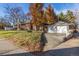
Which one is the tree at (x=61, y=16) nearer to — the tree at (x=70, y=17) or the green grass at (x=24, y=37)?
the tree at (x=70, y=17)

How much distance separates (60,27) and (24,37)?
0.50 meters

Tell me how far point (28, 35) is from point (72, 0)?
746mm

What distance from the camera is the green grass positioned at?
4.12 meters

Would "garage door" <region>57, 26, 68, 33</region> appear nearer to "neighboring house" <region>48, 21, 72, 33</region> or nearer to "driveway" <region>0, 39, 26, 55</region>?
"neighboring house" <region>48, 21, 72, 33</region>

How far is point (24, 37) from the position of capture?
415 cm

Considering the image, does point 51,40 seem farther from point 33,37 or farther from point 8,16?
point 8,16

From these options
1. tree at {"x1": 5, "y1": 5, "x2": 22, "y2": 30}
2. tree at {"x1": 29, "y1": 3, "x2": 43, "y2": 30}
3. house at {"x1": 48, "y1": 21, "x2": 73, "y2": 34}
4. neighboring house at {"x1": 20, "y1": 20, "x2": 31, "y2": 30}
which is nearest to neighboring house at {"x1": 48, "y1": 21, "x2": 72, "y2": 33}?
house at {"x1": 48, "y1": 21, "x2": 73, "y2": 34}

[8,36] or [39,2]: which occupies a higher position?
[39,2]

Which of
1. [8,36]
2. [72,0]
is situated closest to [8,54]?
[8,36]

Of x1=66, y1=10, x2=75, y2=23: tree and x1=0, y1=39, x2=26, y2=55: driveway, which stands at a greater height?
x1=66, y1=10, x2=75, y2=23: tree

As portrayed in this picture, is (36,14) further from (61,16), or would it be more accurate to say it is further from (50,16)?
(61,16)

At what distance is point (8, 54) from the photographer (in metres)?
4.08

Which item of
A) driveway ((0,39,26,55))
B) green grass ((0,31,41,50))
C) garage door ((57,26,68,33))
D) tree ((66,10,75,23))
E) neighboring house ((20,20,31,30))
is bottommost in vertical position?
driveway ((0,39,26,55))

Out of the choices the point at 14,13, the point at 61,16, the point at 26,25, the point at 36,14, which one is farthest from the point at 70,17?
the point at 14,13
